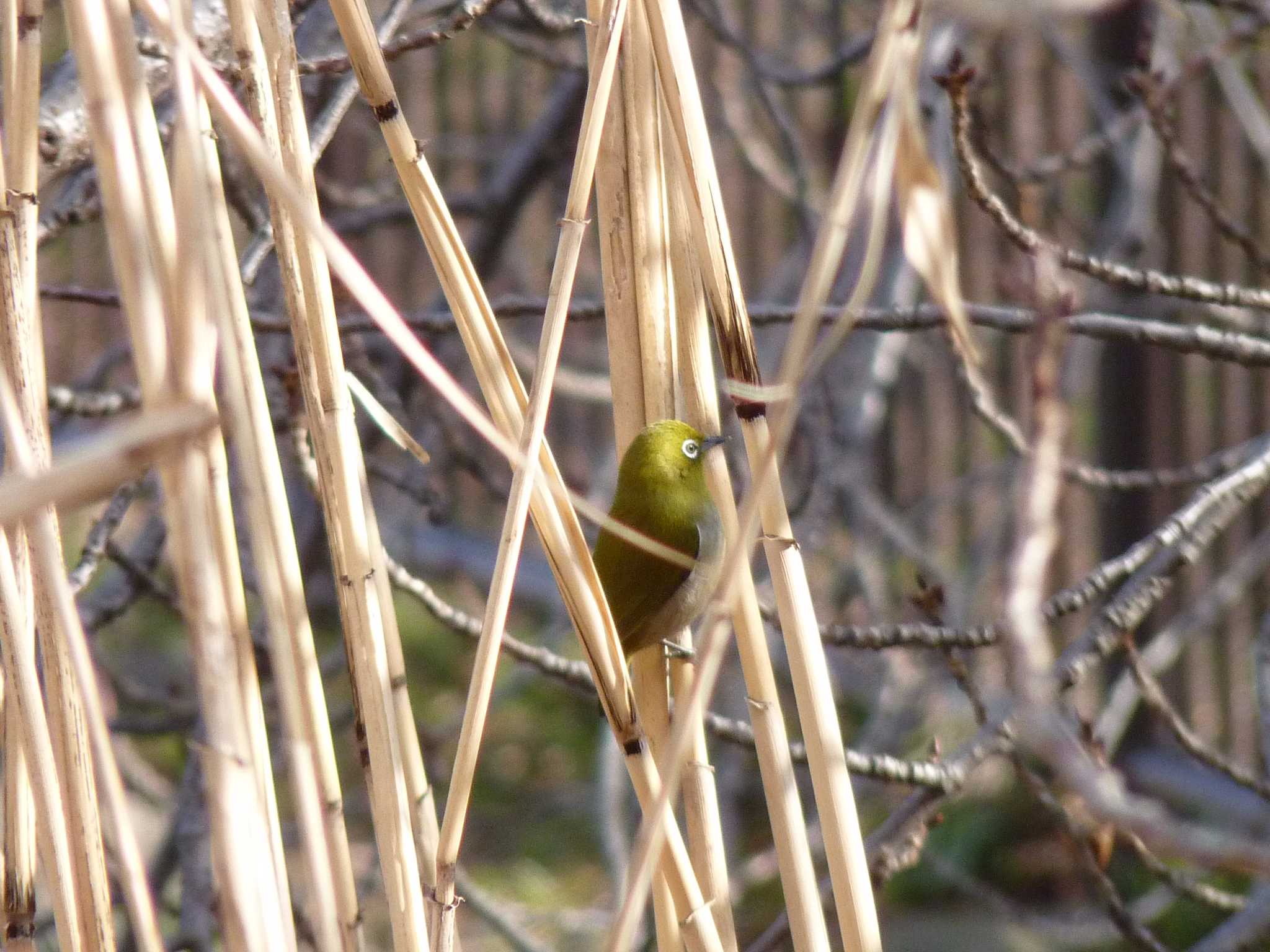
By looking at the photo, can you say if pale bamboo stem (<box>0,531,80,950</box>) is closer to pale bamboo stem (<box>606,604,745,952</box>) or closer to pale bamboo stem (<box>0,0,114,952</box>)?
pale bamboo stem (<box>0,0,114,952</box>)

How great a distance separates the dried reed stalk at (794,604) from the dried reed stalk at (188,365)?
12.1 inches

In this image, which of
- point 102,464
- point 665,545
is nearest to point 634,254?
point 102,464

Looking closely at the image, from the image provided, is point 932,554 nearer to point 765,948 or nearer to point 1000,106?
point 1000,106

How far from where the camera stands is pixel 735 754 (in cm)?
322

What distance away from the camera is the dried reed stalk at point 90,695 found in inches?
23.6

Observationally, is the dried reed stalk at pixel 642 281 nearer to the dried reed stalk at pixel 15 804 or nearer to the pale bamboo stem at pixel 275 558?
the pale bamboo stem at pixel 275 558

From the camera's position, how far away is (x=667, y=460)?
1.58m

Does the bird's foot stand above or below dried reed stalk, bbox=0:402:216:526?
below

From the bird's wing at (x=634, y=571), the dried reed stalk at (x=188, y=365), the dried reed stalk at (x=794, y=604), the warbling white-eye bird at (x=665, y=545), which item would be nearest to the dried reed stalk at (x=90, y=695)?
the dried reed stalk at (x=188, y=365)

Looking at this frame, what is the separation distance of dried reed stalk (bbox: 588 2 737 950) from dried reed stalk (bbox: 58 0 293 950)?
0.32m

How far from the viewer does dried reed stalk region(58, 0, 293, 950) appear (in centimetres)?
60

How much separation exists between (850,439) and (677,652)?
1.42 m

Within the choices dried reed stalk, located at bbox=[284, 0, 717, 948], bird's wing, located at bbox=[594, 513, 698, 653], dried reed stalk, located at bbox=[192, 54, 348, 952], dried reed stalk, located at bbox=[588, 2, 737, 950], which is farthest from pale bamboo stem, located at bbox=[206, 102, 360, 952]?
bird's wing, located at bbox=[594, 513, 698, 653]

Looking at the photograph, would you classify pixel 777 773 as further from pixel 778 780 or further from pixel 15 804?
pixel 15 804
